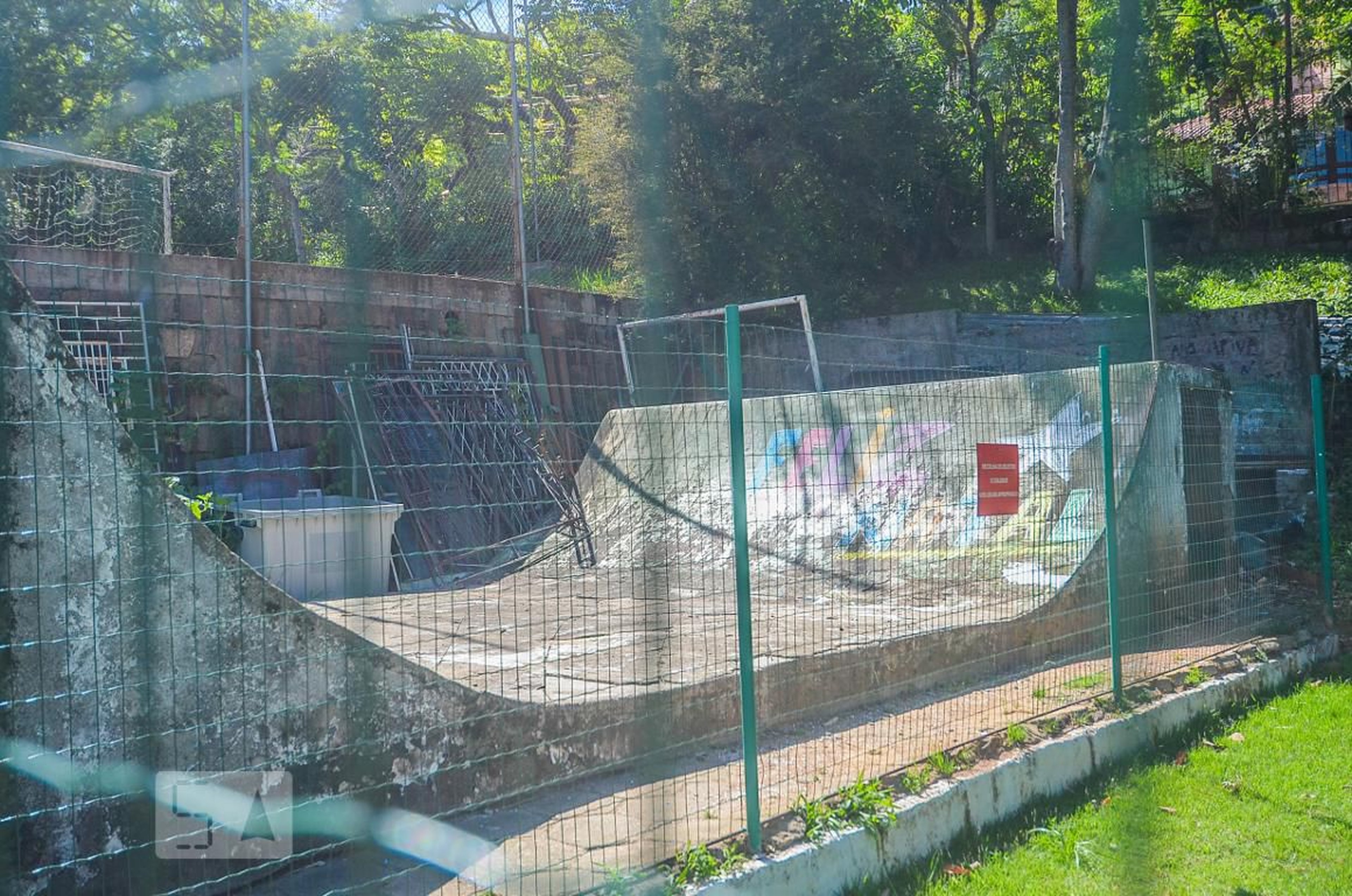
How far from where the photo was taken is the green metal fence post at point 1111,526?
17.7 feet

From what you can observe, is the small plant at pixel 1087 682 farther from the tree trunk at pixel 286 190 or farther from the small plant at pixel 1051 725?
the tree trunk at pixel 286 190

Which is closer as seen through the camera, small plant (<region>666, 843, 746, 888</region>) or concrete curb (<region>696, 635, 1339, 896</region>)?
small plant (<region>666, 843, 746, 888</region>)

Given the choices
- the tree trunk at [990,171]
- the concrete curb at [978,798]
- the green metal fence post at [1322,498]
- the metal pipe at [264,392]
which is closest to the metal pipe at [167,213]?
the metal pipe at [264,392]

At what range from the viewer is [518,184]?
1282 cm

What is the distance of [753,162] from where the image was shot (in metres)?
16.6

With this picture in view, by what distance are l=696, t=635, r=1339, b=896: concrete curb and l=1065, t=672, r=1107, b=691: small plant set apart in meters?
0.27

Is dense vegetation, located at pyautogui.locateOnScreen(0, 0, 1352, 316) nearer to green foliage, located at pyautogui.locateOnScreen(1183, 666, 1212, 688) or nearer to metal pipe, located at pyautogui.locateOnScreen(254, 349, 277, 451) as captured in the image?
metal pipe, located at pyautogui.locateOnScreen(254, 349, 277, 451)

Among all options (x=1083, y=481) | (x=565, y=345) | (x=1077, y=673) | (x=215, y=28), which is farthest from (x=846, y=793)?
(x=215, y=28)

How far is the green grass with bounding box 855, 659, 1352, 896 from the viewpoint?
149 inches

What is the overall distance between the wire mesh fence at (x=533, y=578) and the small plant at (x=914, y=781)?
0.02 m

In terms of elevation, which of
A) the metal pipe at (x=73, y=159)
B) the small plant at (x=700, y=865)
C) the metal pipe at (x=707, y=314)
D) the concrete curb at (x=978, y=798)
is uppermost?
the metal pipe at (x=73, y=159)

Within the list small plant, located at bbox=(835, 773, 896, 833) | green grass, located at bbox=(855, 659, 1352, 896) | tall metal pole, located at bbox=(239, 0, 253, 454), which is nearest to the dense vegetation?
tall metal pole, located at bbox=(239, 0, 253, 454)

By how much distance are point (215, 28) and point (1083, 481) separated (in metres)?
16.6
